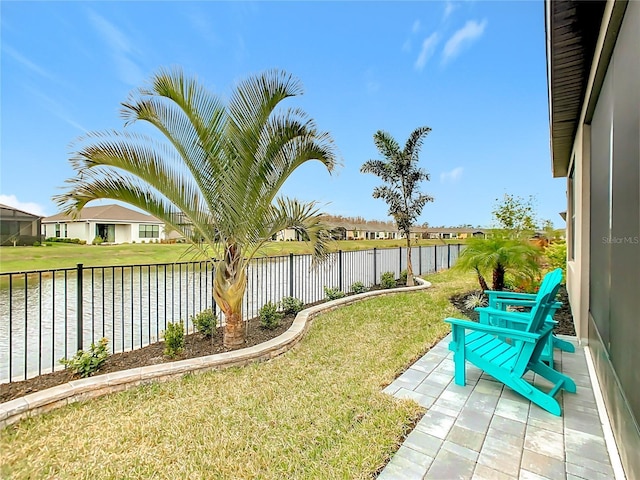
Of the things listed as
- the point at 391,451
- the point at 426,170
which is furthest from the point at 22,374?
the point at 426,170

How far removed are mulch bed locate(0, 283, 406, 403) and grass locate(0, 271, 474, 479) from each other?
1.78 feet

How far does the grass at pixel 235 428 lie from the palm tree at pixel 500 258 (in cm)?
349

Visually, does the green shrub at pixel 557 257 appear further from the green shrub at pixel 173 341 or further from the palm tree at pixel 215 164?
the green shrub at pixel 173 341

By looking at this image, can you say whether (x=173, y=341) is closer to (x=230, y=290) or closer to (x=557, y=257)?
(x=230, y=290)

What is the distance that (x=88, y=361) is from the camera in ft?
10.1

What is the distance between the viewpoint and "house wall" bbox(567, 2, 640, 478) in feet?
5.24

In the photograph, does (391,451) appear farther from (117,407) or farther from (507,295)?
(507,295)

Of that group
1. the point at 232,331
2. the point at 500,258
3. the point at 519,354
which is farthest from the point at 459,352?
the point at 500,258

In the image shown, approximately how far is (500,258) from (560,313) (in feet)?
4.47

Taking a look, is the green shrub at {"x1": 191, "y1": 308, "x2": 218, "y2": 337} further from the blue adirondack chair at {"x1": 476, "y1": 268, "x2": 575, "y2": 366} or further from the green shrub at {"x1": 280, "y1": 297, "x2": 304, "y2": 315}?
the blue adirondack chair at {"x1": 476, "y1": 268, "x2": 575, "y2": 366}

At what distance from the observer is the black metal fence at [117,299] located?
11.3 feet

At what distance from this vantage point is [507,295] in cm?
424

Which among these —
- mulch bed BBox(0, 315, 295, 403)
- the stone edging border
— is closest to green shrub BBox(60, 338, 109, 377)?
mulch bed BBox(0, 315, 295, 403)

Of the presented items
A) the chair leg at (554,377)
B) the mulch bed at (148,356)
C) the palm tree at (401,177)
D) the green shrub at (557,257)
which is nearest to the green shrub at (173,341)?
the mulch bed at (148,356)
